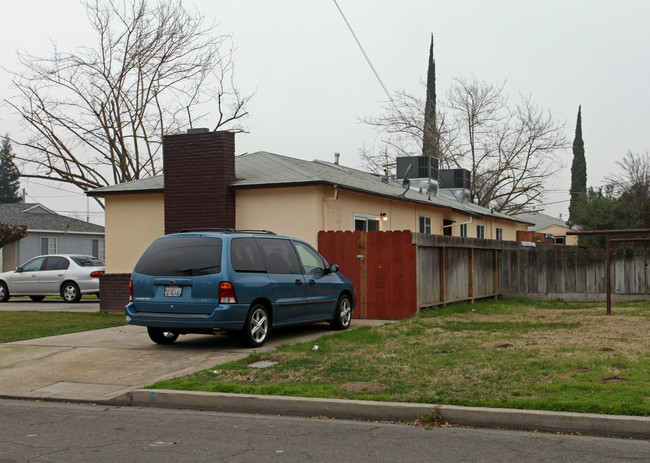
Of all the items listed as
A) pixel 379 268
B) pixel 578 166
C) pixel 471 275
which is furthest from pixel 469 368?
pixel 578 166

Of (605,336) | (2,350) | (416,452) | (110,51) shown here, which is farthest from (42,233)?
(416,452)

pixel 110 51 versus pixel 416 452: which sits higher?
pixel 110 51

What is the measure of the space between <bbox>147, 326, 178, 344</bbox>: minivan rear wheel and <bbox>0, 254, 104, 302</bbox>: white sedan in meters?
11.5

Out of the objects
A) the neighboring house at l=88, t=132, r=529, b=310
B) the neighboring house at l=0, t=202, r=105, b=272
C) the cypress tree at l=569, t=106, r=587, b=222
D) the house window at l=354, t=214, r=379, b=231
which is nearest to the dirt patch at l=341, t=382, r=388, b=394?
the neighboring house at l=88, t=132, r=529, b=310

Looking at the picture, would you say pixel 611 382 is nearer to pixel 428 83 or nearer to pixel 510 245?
pixel 510 245

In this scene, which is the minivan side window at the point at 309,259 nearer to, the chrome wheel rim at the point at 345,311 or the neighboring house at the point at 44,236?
the chrome wheel rim at the point at 345,311

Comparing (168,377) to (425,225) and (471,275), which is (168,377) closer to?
(471,275)

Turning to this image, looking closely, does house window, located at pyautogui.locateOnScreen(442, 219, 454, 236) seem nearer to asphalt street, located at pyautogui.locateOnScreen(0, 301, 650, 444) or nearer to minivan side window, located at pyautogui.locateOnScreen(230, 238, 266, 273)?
asphalt street, located at pyautogui.locateOnScreen(0, 301, 650, 444)

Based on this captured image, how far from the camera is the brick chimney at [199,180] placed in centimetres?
1644

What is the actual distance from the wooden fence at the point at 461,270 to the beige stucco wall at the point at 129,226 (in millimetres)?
4917

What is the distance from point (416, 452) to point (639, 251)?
15405 mm

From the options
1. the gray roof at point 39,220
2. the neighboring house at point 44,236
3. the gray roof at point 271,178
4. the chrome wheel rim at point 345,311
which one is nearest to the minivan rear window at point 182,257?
the chrome wheel rim at point 345,311

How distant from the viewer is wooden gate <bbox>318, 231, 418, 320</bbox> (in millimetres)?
14664

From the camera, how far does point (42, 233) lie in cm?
3988
